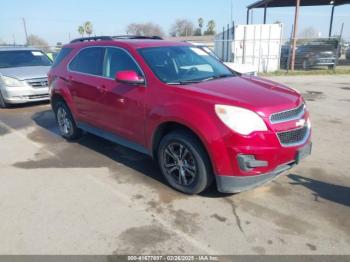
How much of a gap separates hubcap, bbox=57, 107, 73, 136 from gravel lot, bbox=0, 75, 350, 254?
719mm

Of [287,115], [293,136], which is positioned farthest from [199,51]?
[293,136]

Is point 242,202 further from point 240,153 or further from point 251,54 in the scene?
point 251,54

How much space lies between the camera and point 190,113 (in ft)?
11.7

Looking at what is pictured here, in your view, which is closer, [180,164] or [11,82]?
[180,164]

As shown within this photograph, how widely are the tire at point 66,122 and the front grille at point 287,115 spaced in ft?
12.6

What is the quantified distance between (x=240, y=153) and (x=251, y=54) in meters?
16.5

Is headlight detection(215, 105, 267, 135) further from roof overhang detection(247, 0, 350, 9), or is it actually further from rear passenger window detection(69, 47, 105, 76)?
roof overhang detection(247, 0, 350, 9)

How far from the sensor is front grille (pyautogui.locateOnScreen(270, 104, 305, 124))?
344 cm

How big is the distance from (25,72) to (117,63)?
5646 mm

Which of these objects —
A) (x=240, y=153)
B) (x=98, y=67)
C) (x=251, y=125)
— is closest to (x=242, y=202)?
(x=240, y=153)

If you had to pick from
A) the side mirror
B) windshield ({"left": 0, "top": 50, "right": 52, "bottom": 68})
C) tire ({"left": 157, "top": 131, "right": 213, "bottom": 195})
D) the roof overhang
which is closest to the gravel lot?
tire ({"left": 157, "top": 131, "right": 213, "bottom": 195})

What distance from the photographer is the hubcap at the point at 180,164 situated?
12.5 feet

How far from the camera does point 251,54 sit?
18750 millimetres

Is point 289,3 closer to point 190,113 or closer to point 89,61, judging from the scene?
point 89,61
